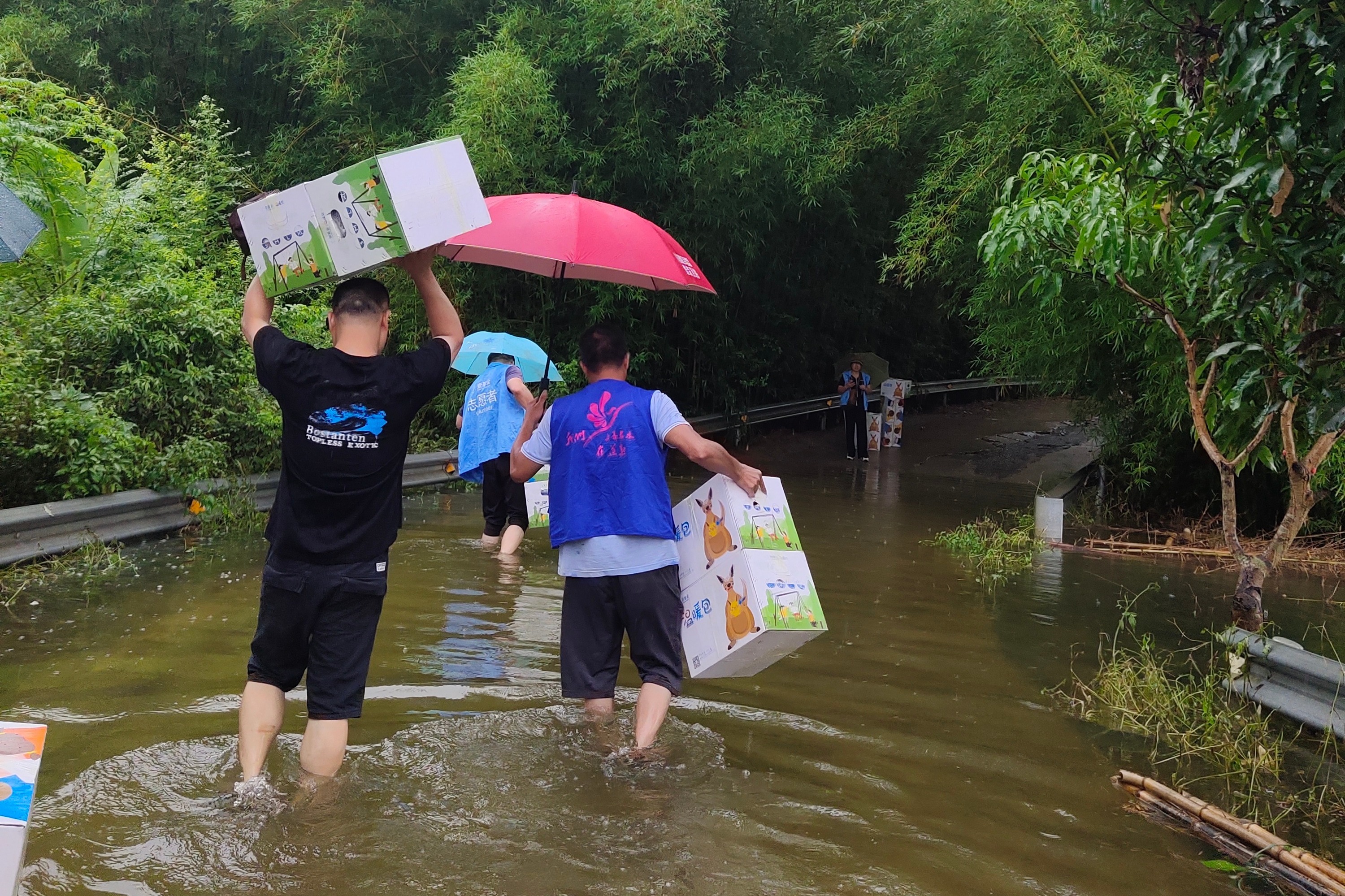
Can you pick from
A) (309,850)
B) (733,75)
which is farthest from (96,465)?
(733,75)

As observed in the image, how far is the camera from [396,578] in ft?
25.5

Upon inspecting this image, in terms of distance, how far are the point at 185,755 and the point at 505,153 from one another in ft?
30.0

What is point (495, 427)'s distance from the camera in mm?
8383

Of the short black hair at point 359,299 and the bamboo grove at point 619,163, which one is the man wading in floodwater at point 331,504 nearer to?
the short black hair at point 359,299

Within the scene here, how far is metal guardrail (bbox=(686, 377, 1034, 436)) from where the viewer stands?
1709cm

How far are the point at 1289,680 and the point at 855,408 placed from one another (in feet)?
41.2

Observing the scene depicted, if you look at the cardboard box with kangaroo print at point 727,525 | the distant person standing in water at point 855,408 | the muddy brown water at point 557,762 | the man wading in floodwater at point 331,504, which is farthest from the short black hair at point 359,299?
the distant person standing in water at point 855,408

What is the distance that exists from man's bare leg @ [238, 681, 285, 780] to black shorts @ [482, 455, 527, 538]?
4.51m

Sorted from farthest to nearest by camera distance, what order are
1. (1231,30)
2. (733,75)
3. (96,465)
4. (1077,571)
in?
(733,75), (1077,571), (96,465), (1231,30)

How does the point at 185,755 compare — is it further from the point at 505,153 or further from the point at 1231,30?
the point at 505,153

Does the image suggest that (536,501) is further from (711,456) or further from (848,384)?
(848,384)

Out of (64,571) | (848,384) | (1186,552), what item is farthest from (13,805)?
(848,384)

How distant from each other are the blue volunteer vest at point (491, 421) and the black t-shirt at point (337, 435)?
4.40 meters

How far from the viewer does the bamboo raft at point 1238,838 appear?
362cm
